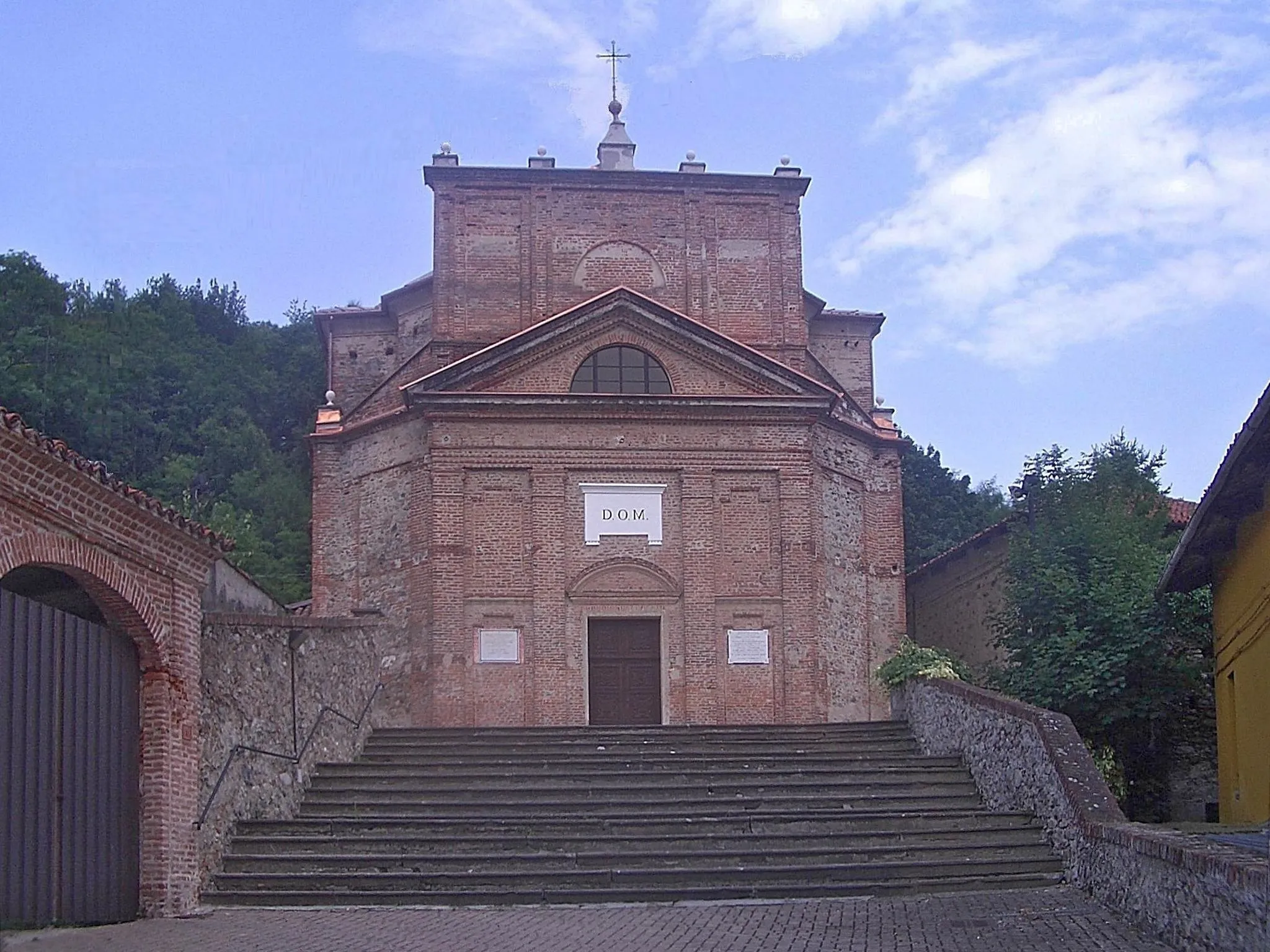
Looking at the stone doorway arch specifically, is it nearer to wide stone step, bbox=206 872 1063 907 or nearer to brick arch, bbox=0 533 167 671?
brick arch, bbox=0 533 167 671

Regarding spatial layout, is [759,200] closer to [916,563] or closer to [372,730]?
[372,730]

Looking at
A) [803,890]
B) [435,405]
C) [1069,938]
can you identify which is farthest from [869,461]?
[1069,938]

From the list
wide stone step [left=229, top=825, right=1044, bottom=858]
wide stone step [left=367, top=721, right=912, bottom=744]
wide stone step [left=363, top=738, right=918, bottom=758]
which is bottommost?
wide stone step [left=229, top=825, right=1044, bottom=858]

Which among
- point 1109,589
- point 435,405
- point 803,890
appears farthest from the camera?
point 435,405

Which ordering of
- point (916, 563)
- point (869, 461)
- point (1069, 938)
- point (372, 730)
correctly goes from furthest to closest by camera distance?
point (916, 563) → point (869, 461) → point (372, 730) → point (1069, 938)

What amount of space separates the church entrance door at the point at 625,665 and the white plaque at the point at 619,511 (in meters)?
1.50

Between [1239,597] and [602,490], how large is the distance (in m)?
10.8

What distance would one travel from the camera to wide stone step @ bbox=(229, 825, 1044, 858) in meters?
15.3

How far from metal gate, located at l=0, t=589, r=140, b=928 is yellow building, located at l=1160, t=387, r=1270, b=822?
36.8ft

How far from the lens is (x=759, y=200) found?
28656 mm

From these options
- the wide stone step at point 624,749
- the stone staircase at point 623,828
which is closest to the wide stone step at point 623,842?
the stone staircase at point 623,828

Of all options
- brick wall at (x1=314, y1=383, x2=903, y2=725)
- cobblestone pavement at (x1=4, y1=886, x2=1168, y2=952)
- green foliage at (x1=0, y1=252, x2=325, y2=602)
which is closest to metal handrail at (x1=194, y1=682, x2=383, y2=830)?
cobblestone pavement at (x1=4, y1=886, x2=1168, y2=952)

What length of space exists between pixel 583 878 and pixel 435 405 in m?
12.2

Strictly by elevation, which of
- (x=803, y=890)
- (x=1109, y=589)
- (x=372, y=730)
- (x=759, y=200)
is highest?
(x=759, y=200)
